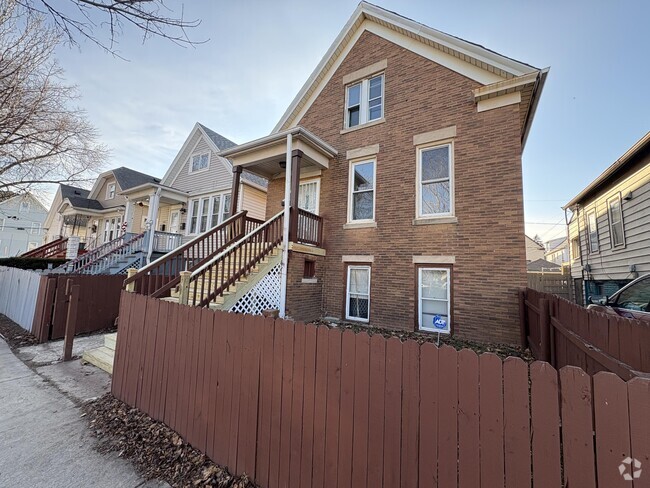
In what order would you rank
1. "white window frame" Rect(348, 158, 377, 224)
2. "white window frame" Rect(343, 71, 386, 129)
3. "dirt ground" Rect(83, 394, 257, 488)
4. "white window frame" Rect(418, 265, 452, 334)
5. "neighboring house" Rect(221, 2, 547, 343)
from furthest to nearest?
"white window frame" Rect(343, 71, 386, 129) → "white window frame" Rect(348, 158, 377, 224) → "white window frame" Rect(418, 265, 452, 334) → "neighboring house" Rect(221, 2, 547, 343) → "dirt ground" Rect(83, 394, 257, 488)

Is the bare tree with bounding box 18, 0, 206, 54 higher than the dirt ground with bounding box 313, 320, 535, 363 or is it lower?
higher

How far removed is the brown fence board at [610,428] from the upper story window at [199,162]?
18165 millimetres

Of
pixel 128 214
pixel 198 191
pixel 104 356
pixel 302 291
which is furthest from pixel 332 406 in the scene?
pixel 128 214

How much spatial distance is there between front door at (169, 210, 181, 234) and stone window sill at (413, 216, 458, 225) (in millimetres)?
14403

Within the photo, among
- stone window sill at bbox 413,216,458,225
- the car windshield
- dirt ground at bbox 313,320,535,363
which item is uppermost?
stone window sill at bbox 413,216,458,225

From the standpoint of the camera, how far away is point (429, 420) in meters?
1.95

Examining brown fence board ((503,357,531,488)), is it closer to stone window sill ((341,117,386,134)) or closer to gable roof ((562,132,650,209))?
stone window sill ((341,117,386,134))

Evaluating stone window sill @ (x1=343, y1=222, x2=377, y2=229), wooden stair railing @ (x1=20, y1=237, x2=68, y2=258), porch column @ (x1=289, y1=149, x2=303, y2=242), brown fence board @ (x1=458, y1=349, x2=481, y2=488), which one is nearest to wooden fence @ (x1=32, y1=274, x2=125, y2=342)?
porch column @ (x1=289, y1=149, x2=303, y2=242)

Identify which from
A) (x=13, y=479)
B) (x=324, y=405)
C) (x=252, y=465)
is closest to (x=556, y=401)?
(x=324, y=405)

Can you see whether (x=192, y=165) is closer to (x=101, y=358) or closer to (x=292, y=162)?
(x=292, y=162)

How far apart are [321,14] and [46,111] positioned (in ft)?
46.2

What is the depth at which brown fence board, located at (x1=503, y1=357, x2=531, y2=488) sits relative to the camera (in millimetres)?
1668

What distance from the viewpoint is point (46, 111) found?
1341cm

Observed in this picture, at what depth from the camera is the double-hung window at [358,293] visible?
867cm
